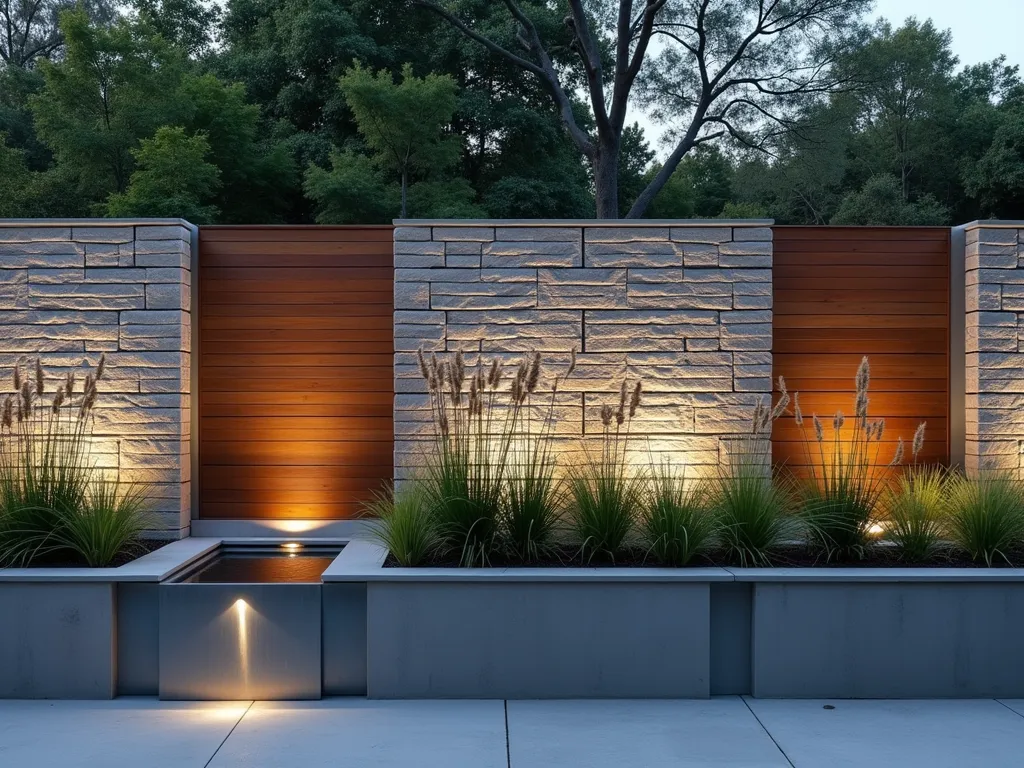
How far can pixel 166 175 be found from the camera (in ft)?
53.9

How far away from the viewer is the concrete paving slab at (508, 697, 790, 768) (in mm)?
3359

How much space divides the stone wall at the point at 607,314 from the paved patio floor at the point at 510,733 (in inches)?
68.1

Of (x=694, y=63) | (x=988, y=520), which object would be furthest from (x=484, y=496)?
(x=694, y=63)

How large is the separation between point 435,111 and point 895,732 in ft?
53.0

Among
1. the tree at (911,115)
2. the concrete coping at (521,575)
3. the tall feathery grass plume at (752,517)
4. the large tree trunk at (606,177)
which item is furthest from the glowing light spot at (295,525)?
the tree at (911,115)

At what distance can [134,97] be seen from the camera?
17.8 m

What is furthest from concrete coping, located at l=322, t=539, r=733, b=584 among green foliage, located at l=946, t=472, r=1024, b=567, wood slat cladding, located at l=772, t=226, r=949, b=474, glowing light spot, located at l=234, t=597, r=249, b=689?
wood slat cladding, located at l=772, t=226, r=949, b=474

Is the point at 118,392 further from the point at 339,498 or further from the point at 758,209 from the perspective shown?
the point at 758,209

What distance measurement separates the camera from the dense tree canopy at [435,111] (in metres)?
16.9

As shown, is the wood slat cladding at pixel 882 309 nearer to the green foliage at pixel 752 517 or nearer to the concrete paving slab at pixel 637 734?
the green foliage at pixel 752 517

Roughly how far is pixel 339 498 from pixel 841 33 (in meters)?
15.1

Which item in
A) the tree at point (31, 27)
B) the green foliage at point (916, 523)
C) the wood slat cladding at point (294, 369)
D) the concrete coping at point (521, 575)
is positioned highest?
the tree at point (31, 27)

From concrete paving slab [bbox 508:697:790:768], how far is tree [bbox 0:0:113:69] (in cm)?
2681

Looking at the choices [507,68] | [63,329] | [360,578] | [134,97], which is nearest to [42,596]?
[360,578]
